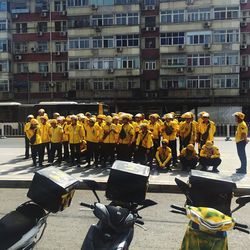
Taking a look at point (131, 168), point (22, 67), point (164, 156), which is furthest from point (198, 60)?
point (131, 168)

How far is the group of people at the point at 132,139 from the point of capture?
1034 centimetres

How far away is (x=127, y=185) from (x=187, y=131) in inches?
307

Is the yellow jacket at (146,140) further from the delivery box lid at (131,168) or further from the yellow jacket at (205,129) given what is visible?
the delivery box lid at (131,168)

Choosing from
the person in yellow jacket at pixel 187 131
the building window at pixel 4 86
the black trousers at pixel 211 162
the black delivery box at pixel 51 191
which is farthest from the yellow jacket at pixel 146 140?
the building window at pixel 4 86

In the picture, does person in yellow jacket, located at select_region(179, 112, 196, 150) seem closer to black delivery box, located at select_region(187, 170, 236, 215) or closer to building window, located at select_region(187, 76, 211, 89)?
black delivery box, located at select_region(187, 170, 236, 215)

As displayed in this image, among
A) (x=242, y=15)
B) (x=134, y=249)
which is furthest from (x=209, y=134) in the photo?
(x=242, y=15)

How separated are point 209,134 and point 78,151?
13.7 ft

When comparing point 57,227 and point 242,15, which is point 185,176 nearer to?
point 57,227

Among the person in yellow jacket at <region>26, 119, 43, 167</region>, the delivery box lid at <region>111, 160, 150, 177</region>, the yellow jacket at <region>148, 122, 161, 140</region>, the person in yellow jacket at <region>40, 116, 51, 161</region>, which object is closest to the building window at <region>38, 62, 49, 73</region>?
the person in yellow jacket at <region>40, 116, 51, 161</region>

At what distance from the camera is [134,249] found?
485cm

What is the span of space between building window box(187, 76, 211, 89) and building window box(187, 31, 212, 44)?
4.07 m

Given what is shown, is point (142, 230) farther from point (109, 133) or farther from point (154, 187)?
point (109, 133)

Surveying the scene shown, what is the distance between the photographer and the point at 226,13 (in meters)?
40.8

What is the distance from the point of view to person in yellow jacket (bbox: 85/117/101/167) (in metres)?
11.4
